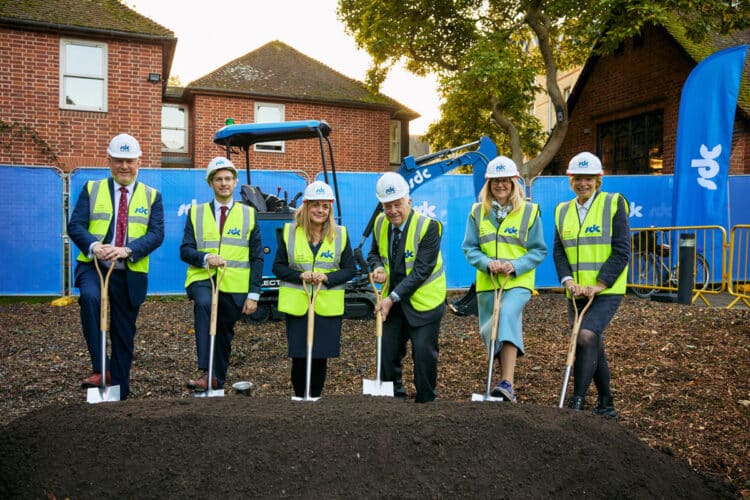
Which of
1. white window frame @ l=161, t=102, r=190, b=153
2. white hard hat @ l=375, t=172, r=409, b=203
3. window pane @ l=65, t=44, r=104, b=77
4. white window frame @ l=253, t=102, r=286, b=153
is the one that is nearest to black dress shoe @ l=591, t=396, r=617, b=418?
white hard hat @ l=375, t=172, r=409, b=203

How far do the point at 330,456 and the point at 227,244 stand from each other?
7.16ft

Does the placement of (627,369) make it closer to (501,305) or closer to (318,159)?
(501,305)

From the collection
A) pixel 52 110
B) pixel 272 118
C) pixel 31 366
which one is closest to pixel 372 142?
pixel 272 118

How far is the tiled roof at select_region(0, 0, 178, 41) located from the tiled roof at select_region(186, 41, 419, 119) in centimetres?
297

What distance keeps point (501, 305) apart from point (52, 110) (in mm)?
13648

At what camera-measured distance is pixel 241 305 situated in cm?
484

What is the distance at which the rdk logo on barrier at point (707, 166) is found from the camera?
1088 cm

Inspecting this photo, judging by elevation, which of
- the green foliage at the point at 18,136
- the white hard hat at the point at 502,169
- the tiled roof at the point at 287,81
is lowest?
the white hard hat at the point at 502,169

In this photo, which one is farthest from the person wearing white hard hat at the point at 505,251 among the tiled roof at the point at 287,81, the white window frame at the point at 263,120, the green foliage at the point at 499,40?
the tiled roof at the point at 287,81

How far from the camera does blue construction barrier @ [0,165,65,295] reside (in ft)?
33.8

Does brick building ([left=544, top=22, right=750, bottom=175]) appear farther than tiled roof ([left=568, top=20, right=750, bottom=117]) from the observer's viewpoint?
Yes

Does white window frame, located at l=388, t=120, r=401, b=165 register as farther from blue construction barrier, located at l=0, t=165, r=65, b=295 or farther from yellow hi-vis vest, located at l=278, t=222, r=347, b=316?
yellow hi-vis vest, located at l=278, t=222, r=347, b=316

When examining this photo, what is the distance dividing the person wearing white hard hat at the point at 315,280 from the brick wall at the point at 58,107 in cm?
1178

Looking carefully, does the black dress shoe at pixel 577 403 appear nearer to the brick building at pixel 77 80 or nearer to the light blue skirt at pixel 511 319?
the light blue skirt at pixel 511 319
